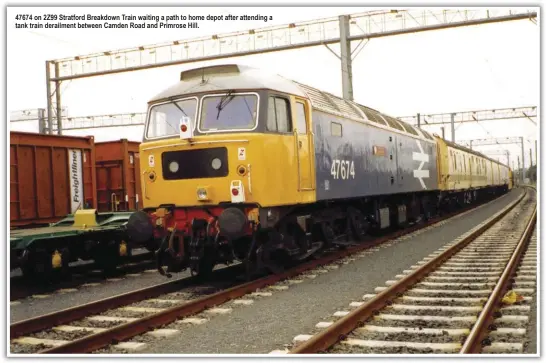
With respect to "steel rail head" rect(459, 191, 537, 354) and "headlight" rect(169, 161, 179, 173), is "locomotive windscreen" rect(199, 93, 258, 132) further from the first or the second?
"steel rail head" rect(459, 191, 537, 354)

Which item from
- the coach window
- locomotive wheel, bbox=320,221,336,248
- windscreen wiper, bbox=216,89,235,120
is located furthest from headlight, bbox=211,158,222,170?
locomotive wheel, bbox=320,221,336,248

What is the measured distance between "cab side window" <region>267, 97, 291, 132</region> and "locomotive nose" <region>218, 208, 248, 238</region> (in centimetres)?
144

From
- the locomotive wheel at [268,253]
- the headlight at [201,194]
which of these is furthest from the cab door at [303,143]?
the headlight at [201,194]

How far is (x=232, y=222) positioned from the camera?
8.04 metres

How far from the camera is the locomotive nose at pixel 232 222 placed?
803 cm

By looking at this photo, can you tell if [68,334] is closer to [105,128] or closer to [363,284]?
[363,284]

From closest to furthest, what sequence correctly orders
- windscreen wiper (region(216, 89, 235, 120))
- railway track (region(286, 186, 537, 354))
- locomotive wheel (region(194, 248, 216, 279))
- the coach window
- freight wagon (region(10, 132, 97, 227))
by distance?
railway track (region(286, 186, 537, 354)) → windscreen wiper (region(216, 89, 235, 120)) → locomotive wheel (region(194, 248, 216, 279)) → the coach window → freight wagon (region(10, 132, 97, 227))

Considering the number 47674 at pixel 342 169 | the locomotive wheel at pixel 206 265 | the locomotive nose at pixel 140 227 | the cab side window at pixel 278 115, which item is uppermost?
the cab side window at pixel 278 115

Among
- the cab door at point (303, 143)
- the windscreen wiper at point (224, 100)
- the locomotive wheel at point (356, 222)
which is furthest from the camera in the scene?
the locomotive wheel at point (356, 222)

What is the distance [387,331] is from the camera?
6188 millimetres

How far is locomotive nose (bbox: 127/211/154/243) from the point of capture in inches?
347

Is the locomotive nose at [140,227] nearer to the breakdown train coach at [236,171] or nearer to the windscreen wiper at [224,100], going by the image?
the breakdown train coach at [236,171]

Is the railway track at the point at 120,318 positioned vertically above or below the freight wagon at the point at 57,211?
below

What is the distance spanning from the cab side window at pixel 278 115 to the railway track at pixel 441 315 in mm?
2879
